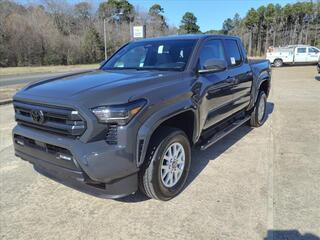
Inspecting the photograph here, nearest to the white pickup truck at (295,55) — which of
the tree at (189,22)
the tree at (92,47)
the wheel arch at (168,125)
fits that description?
the wheel arch at (168,125)

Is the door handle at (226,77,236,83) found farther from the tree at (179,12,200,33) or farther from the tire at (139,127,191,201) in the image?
the tree at (179,12,200,33)

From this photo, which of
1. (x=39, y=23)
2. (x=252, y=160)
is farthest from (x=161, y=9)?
(x=252, y=160)

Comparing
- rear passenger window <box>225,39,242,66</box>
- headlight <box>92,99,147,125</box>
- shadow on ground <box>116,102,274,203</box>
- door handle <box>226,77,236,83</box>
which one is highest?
rear passenger window <box>225,39,242,66</box>

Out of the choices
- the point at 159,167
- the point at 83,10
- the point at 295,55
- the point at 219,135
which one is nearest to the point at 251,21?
the point at 83,10

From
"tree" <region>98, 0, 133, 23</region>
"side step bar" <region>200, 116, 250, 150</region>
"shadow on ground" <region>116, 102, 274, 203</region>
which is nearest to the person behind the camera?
"shadow on ground" <region>116, 102, 274, 203</region>

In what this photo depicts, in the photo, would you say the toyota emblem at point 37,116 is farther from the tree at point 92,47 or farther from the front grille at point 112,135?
the tree at point 92,47

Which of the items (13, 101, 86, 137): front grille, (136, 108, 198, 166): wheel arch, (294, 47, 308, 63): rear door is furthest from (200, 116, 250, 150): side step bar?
(294, 47, 308, 63): rear door

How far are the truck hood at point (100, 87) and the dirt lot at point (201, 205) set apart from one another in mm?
1269

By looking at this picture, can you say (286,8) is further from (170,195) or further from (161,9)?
(170,195)

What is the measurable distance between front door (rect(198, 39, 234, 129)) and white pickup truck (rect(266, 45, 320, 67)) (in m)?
25.6

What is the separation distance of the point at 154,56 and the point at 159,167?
1843 mm

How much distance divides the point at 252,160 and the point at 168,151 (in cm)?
190

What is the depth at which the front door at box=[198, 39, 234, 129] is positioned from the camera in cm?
411

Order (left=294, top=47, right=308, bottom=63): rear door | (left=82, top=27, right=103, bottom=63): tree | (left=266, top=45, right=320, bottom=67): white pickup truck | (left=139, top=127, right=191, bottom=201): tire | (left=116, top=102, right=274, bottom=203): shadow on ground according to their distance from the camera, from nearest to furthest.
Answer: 1. (left=139, top=127, right=191, bottom=201): tire
2. (left=116, top=102, right=274, bottom=203): shadow on ground
3. (left=266, top=45, right=320, bottom=67): white pickup truck
4. (left=294, top=47, right=308, bottom=63): rear door
5. (left=82, top=27, right=103, bottom=63): tree
